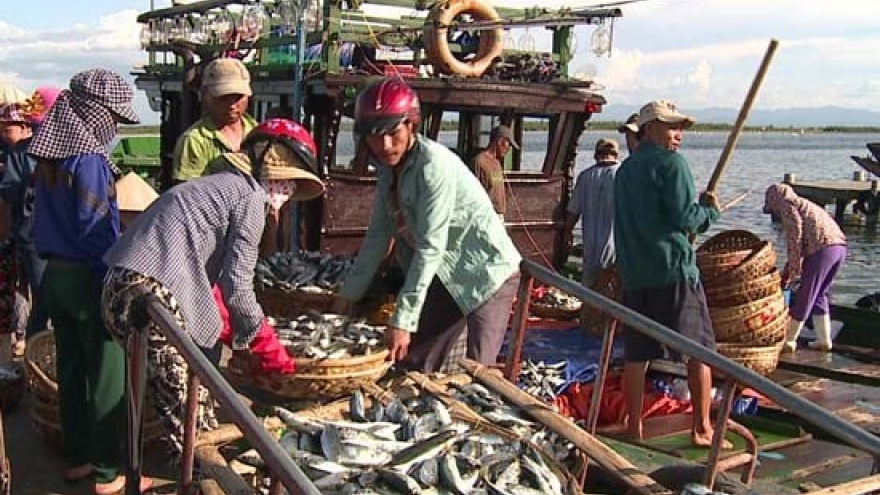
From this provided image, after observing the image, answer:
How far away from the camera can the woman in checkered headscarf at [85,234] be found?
13.2 ft

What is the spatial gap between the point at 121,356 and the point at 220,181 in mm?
1124

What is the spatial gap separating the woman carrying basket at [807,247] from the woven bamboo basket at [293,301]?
187 inches

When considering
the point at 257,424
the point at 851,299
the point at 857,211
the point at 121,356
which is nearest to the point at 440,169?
the point at 121,356

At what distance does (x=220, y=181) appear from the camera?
3600 mm

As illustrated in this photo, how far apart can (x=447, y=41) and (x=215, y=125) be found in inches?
191

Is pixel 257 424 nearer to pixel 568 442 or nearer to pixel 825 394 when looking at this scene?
pixel 568 442

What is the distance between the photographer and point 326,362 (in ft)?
14.5

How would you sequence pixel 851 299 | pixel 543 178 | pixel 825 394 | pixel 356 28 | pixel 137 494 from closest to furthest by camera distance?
pixel 137 494 < pixel 825 394 < pixel 356 28 < pixel 543 178 < pixel 851 299

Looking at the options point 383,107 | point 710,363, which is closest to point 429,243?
point 383,107

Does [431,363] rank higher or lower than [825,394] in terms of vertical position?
higher

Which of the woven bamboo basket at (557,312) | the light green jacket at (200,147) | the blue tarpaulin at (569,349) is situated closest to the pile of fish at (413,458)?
the light green jacket at (200,147)

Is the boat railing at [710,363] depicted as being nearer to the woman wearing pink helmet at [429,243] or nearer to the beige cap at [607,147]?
the woman wearing pink helmet at [429,243]

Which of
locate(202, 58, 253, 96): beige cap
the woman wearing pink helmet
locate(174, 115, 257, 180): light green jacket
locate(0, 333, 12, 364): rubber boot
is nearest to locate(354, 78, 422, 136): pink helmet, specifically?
the woman wearing pink helmet

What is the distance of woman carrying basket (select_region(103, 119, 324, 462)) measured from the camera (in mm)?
3541
